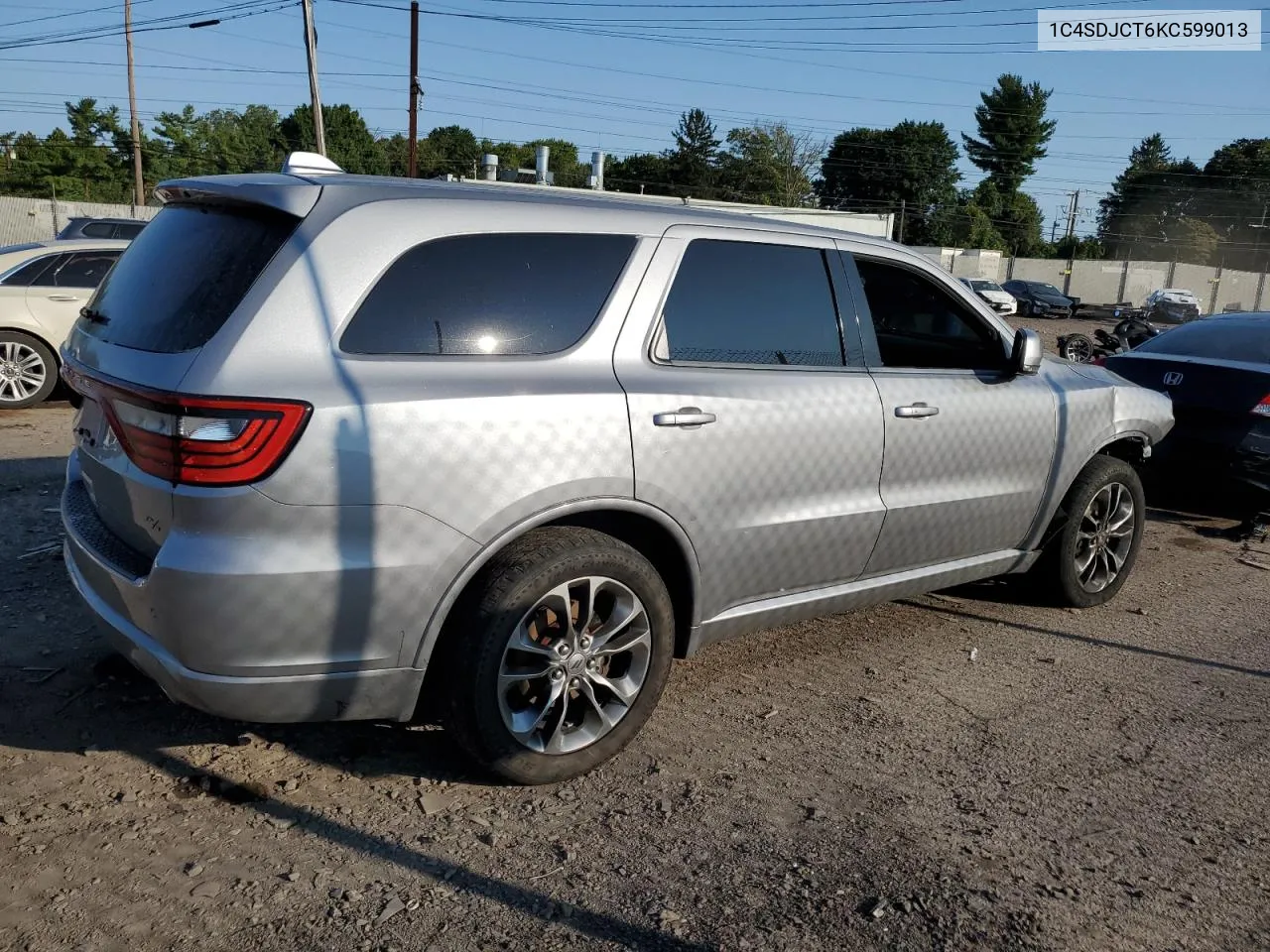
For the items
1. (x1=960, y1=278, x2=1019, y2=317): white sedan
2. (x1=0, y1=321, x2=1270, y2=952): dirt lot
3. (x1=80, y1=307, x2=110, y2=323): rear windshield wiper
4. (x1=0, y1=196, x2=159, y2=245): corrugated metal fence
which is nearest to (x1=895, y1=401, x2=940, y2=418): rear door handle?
(x1=0, y1=321, x2=1270, y2=952): dirt lot

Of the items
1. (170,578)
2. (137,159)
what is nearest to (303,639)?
(170,578)

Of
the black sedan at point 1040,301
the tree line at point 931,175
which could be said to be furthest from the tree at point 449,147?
the black sedan at point 1040,301

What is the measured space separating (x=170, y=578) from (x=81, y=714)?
1.30 m

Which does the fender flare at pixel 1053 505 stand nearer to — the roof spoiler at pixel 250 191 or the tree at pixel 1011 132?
the roof spoiler at pixel 250 191

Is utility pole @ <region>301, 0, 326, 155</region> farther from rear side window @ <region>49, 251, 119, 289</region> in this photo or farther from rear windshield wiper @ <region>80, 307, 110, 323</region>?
rear windshield wiper @ <region>80, 307, 110, 323</region>

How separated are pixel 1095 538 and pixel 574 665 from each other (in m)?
3.26

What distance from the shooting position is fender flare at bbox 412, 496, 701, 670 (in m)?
3.04

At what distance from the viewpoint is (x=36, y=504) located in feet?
20.4

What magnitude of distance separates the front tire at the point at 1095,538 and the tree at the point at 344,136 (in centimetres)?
8334

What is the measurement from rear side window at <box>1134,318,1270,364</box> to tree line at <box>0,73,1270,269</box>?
7266 centimetres

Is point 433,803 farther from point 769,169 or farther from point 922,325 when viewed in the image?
point 769,169

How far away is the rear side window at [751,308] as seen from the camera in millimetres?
3648

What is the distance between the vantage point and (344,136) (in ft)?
287

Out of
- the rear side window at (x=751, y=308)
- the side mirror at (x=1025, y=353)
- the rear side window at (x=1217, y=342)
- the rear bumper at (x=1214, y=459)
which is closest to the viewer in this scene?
the rear side window at (x=751, y=308)
